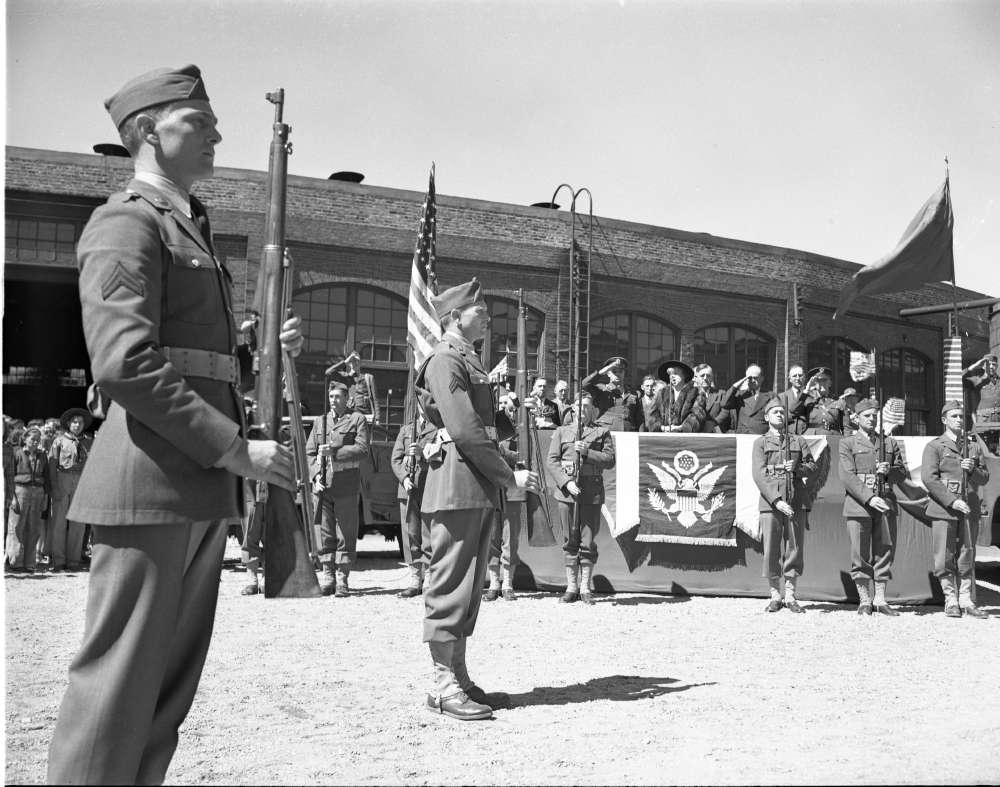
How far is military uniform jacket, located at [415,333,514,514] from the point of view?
193 inches

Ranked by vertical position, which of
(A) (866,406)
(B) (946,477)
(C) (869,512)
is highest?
(A) (866,406)

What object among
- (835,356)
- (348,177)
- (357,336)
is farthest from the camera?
(835,356)

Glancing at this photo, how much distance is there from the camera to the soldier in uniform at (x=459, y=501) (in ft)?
16.1

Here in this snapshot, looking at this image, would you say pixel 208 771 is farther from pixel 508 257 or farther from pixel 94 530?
pixel 508 257

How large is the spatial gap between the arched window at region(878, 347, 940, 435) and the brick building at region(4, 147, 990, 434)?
1.24 meters

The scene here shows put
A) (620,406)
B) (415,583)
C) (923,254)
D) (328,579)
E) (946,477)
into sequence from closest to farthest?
(946,477) → (328,579) → (415,583) → (923,254) → (620,406)

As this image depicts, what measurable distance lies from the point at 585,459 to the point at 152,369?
7722mm

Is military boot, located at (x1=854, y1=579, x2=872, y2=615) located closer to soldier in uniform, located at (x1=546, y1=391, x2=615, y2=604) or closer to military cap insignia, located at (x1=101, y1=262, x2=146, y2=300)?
soldier in uniform, located at (x1=546, y1=391, x2=615, y2=604)

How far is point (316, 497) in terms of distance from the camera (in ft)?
32.7

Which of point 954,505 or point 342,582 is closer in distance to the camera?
point 954,505

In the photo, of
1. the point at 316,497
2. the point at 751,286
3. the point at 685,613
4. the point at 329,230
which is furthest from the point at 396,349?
the point at 685,613

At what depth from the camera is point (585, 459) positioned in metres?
10.0

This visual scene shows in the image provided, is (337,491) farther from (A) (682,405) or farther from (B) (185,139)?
(B) (185,139)

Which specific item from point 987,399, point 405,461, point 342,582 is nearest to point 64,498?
point 342,582
